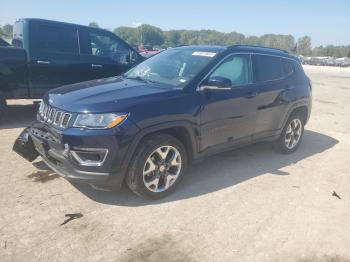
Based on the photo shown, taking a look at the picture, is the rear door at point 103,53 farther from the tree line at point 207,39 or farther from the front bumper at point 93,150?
the tree line at point 207,39

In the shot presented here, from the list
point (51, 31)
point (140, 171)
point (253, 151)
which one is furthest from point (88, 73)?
point (140, 171)

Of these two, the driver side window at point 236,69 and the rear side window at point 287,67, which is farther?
the rear side window at point 287,67

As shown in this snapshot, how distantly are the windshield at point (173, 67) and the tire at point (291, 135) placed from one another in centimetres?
208

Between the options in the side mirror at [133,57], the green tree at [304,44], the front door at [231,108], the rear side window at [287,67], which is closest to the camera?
the front door at [231,108]

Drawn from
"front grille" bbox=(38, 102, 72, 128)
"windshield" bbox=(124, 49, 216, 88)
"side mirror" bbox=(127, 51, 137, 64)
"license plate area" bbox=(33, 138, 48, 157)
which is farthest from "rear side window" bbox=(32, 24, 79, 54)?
"license plate area" bbox=(33, 138, 48, 157)

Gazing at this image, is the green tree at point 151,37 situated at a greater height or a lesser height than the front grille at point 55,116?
greater

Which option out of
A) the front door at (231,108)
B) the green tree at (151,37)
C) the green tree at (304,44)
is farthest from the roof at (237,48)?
the green tree at (304,44)

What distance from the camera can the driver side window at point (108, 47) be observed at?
24.6ft

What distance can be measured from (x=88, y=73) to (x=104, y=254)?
5.12 meters

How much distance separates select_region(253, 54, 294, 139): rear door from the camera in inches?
200

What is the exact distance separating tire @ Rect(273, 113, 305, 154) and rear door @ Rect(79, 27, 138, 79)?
3.47 m

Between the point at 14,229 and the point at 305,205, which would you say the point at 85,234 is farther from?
the point at 305,205

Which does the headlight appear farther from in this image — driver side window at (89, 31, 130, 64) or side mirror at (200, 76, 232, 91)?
driver side window at (89, 31, 130, 64)

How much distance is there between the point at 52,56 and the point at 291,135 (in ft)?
15.5
